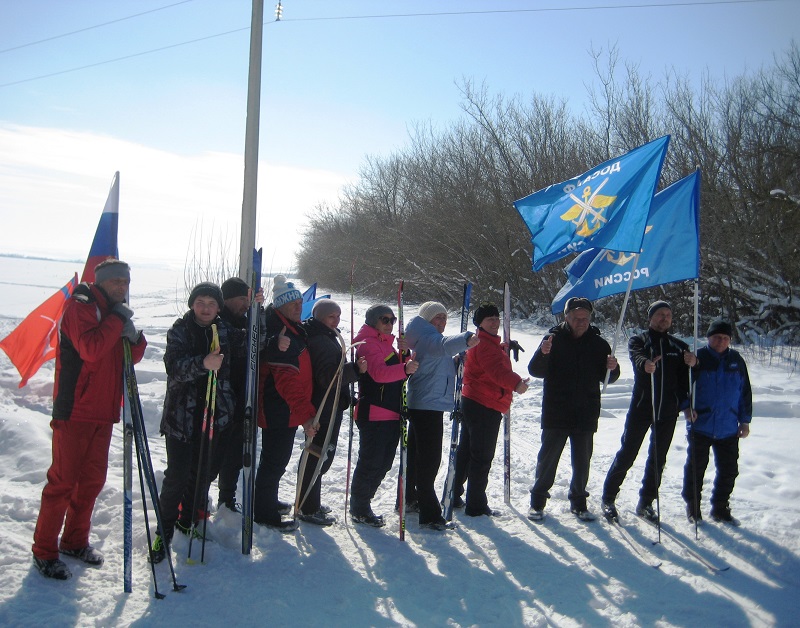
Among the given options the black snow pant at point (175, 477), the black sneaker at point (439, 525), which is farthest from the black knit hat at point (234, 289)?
the black sneaker at point (439, 525)

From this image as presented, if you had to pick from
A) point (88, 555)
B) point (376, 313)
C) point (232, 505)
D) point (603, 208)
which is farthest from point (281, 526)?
point (603, 208)

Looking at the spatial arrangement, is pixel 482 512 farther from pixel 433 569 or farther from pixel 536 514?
pixel 433 569

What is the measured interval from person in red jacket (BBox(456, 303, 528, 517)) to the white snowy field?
302 mm

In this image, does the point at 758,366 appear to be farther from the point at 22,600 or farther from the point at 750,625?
the point at 22,600

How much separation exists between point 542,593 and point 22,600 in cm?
296

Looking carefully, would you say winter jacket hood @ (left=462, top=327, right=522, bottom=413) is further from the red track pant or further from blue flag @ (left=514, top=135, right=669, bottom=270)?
the red track pant

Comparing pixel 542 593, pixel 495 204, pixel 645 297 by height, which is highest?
pixel 495 204

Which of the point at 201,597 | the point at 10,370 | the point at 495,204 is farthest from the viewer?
the point at 495,204

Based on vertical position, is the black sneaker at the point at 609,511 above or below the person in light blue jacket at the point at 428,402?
below

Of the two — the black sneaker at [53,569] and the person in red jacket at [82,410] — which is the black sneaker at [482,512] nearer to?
the person in red jacket at [82,410]

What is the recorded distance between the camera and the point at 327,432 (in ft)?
16.1

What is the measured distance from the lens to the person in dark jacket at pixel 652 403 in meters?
5.15

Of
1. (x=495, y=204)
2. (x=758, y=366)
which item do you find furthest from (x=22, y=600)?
(x=495, y=204)

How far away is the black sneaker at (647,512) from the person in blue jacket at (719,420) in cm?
28
